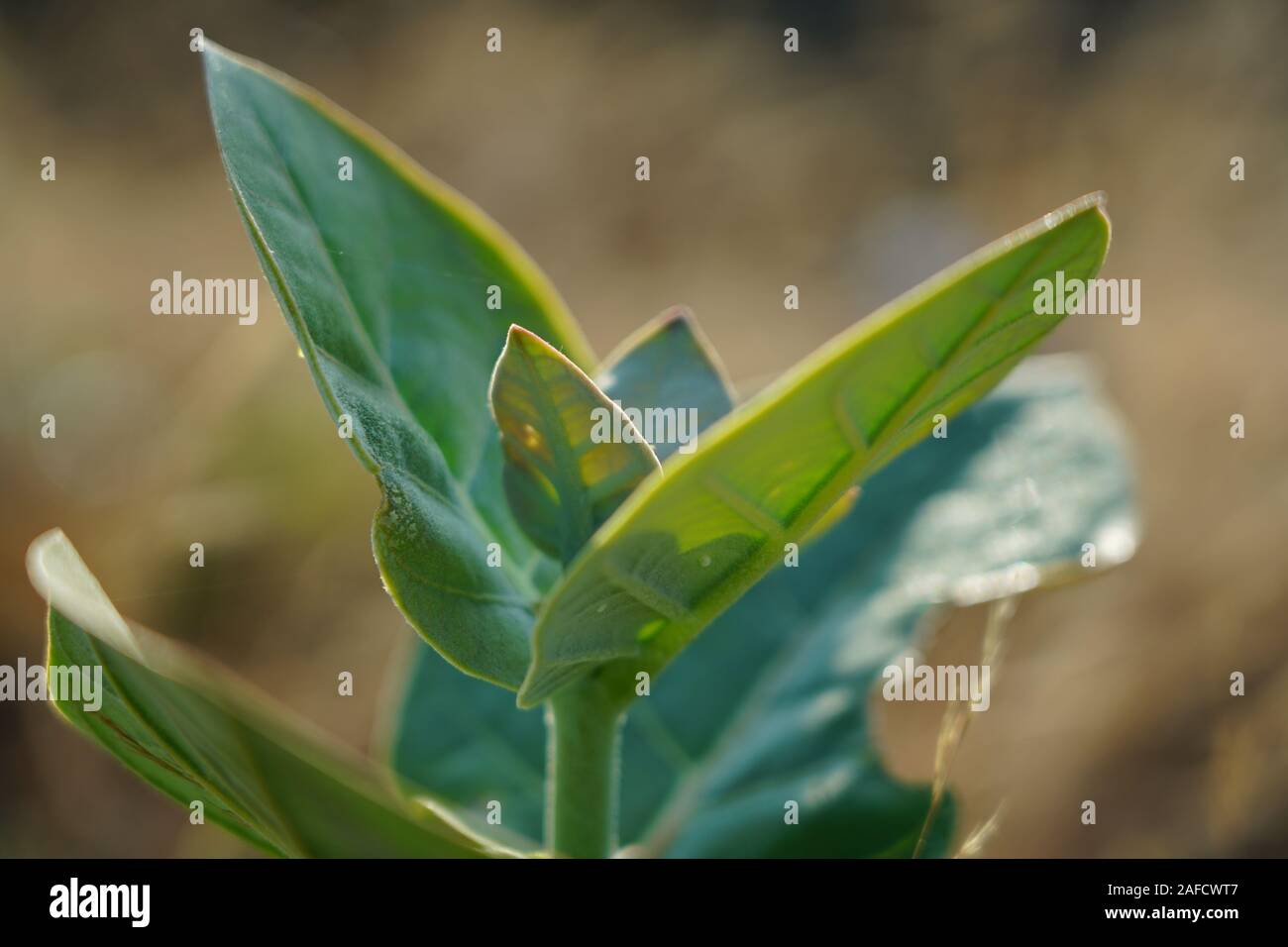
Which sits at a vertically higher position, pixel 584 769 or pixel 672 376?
pixel 672 376

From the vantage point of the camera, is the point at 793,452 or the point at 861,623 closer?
the point at 793,452

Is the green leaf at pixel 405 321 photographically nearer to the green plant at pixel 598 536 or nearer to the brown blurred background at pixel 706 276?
the green plant at pixel 598 536

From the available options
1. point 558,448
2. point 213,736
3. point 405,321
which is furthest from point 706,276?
point 213,736

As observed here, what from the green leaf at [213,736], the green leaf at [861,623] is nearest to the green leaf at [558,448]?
the green leaf at [213,736]

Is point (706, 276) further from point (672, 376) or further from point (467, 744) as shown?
point (672, 376)
